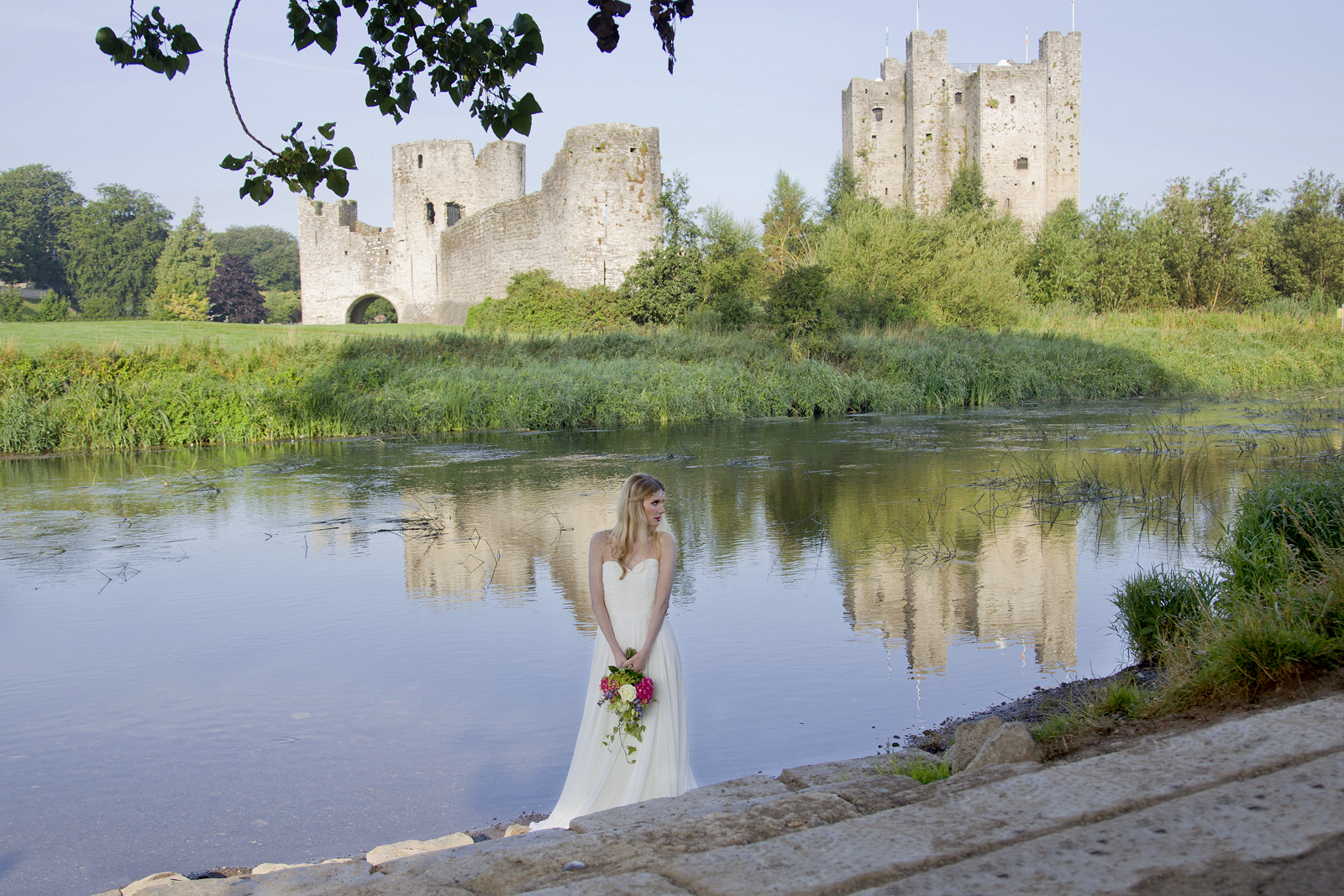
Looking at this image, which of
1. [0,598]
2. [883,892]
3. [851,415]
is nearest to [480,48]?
[883,892]

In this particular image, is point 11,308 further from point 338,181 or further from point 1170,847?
point 1170,847

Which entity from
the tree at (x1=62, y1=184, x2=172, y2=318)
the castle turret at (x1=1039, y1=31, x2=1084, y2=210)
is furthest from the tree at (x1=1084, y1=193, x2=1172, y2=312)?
the tree at (x1=62, y1=184, x2=172, y2=318)

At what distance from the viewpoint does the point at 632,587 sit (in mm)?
3652

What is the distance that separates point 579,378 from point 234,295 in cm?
4664

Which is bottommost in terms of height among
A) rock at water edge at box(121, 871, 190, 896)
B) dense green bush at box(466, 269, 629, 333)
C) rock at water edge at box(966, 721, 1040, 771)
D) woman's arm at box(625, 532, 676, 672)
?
rock at water edge at box(121, 871, 190, 896)

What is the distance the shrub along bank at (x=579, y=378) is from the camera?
16203 millimetres

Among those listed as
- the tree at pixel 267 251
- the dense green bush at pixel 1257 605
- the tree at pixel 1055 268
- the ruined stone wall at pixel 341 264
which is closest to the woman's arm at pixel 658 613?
the dense green bush at pixel 1257 605

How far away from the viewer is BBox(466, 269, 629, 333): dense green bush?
2805 centimetres

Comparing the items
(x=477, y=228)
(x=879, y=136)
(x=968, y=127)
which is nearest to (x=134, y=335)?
(x=477, y=228)

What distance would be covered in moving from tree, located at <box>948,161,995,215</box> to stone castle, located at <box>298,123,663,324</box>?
15.1 m

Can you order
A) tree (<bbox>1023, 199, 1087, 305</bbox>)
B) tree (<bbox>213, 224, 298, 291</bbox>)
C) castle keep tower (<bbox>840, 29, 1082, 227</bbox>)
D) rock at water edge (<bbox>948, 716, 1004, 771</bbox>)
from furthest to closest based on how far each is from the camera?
tree (<bbox>213, 224, 298, 291</bbox>), castle keep tower (<bbox>840, 29, 1082, 227</bbox>), tree (<bbox>1023, 199, 1087, 305</bbox>), rock at water edge (<bbox>948, 716, 1004, 771</bbox>)

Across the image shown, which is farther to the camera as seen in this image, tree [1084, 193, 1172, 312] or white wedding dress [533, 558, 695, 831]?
tree [1084, 193, 1172, 312]

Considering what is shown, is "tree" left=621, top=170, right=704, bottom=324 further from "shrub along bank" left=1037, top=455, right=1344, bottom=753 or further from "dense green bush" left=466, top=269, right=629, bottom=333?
"shrub along bank" left=1037, top=455, right=1344, bottom=753

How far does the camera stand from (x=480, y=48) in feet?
13.9
